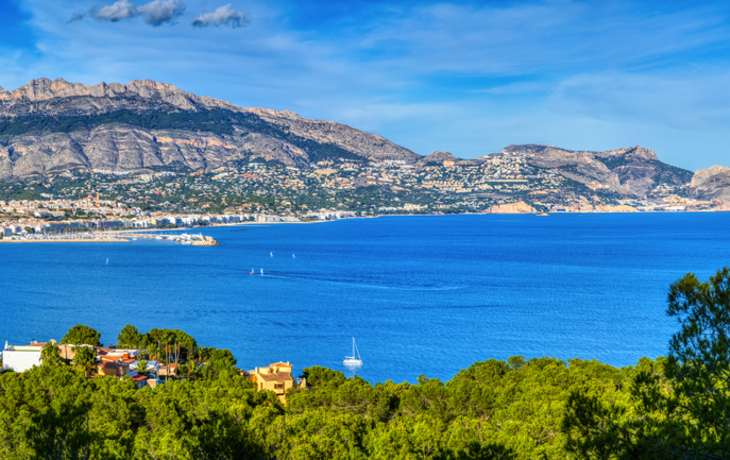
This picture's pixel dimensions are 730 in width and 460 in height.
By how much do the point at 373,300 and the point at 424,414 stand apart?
33.0 m

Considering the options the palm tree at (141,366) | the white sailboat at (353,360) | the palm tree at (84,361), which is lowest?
the white sailboat at (353,360)

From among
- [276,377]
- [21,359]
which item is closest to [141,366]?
[21,359]

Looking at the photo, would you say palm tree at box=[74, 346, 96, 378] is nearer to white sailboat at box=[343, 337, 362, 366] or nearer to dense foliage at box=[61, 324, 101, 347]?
dense foliage at box=[61, 324, 101, 347]

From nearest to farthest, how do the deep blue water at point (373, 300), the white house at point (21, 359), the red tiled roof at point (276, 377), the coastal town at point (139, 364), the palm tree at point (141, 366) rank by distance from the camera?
1. the red tiled roof at point (276, 377)
2. the coastal town at point (139, 364)
3. the palm tree at point (141, 366)
4. the white house at point (21, 359)
5. the deep blue water at point (373, 300)

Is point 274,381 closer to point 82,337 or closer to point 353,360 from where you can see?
point 353,360

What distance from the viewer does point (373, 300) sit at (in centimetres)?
4806

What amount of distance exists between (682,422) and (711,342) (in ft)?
3.66

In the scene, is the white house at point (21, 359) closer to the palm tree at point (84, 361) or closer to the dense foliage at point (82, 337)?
the dense foliage at point (82, 337)

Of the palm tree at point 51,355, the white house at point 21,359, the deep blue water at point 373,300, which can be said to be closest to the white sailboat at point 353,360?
A: the deep blue water at point 373,300

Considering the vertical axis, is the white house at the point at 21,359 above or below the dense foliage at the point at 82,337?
below

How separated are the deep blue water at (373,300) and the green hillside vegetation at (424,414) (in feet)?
38.3

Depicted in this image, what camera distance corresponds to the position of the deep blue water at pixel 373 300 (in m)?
33.6

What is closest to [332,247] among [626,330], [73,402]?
[626,330]

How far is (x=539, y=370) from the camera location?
19.8 metres
